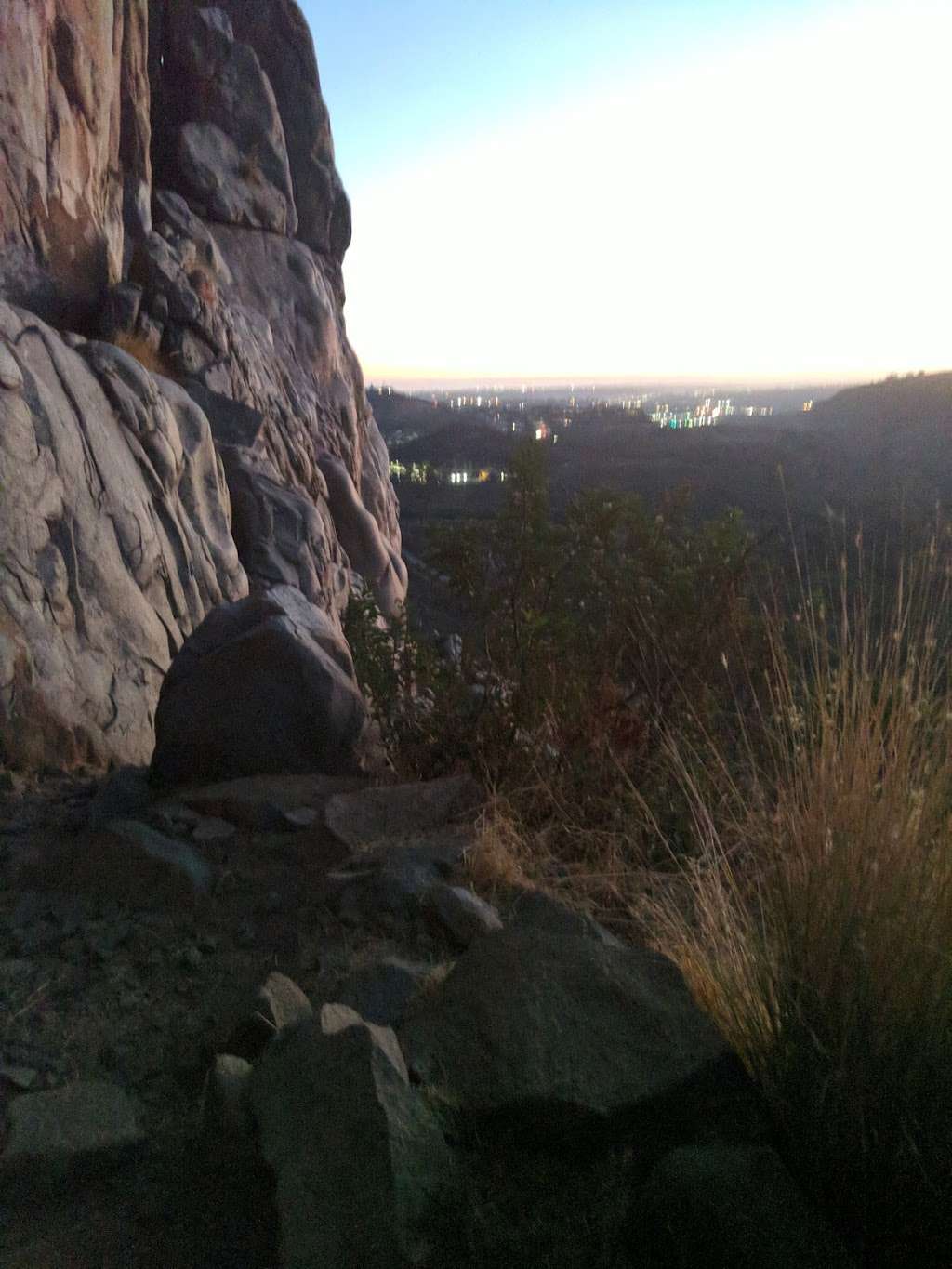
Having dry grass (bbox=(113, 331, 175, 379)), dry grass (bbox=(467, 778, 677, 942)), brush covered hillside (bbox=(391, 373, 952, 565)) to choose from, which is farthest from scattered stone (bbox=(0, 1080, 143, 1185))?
brush covered hillside (bbox=(391, 373, 952, 565))

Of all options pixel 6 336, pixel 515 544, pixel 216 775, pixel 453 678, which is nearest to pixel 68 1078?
pixel 216 775

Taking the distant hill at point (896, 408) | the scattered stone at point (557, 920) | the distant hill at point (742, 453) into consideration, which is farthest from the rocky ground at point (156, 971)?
the distant hill at point (896, 408)

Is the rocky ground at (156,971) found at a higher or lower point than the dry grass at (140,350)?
lower

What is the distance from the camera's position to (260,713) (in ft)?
17.0

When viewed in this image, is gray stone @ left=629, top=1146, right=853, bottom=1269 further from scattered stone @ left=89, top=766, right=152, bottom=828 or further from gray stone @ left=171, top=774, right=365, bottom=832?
scattered stone @ left=89, top=766, right=152, bottom=828

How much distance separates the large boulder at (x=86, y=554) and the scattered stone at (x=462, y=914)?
2.66 metres

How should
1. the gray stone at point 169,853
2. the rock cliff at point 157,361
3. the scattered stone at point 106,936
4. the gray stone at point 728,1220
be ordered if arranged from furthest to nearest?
the rock cliff at point 157,361 → the gray stone at point 169,853 → the scattered stone at point 106,936 → the gray stone at point 728,1220

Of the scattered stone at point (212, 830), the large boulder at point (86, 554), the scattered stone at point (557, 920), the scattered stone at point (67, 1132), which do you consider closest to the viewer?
the scattered stone at point (67, 1132)

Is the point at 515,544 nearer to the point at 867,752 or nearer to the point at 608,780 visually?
the point at 608,780

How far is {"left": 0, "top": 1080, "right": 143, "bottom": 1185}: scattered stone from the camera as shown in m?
2.19

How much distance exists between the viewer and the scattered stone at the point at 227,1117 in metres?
2.24

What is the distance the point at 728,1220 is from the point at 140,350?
11.4 metres

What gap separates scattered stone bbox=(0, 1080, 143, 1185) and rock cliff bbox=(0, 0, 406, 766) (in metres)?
3.03

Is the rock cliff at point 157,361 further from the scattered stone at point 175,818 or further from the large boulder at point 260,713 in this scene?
the scattered stone at point 175,818
